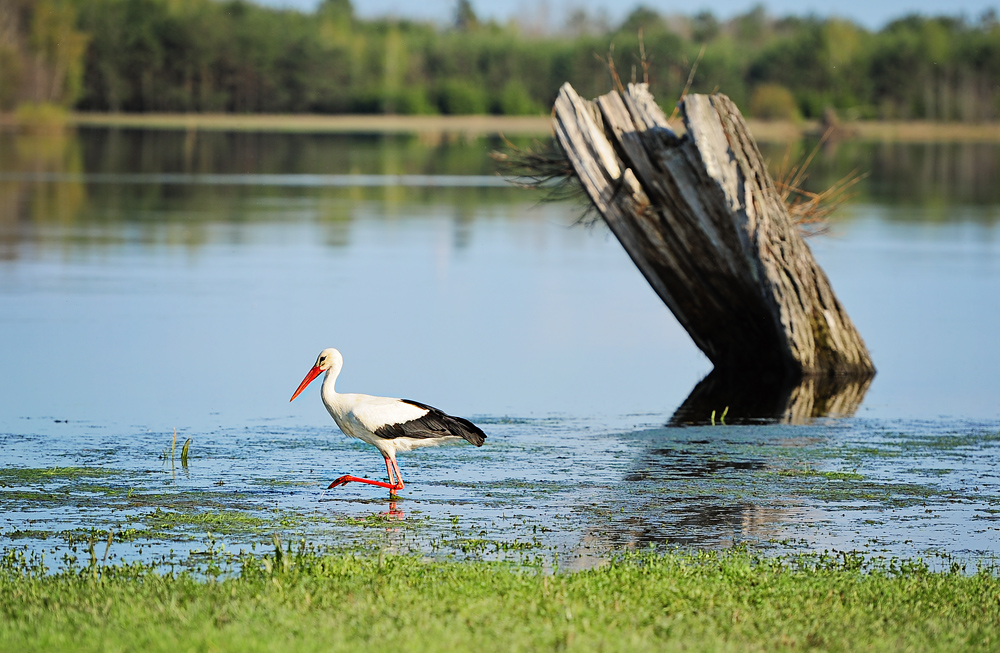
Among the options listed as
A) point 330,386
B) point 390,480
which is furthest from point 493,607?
point 330,386

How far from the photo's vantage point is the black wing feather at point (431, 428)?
9.48m

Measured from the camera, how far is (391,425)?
9477 mm

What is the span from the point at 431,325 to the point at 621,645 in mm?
13217

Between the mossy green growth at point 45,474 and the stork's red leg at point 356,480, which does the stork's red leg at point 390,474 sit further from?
the mossy green growth at point 45,474

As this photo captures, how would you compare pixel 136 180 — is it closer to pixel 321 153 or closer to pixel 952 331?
pixel 321 153

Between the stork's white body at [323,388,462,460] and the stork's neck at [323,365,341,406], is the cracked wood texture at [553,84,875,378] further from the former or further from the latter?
the stork's white body at [323,388,462,460]

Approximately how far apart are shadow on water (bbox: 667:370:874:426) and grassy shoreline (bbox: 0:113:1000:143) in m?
84.9

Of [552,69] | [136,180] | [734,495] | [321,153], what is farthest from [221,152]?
[552,69]

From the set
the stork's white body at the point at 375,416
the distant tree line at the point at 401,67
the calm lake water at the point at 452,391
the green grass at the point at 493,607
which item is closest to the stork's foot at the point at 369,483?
the calm lake water at the point at 452,391

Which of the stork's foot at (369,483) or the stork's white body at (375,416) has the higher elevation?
the stork's white body at (375,416)

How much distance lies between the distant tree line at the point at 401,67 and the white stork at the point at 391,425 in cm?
11019

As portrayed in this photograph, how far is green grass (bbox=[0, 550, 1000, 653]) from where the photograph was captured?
6117mm

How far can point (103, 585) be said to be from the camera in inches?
274

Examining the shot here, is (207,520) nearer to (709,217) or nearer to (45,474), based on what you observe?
(45,474)
